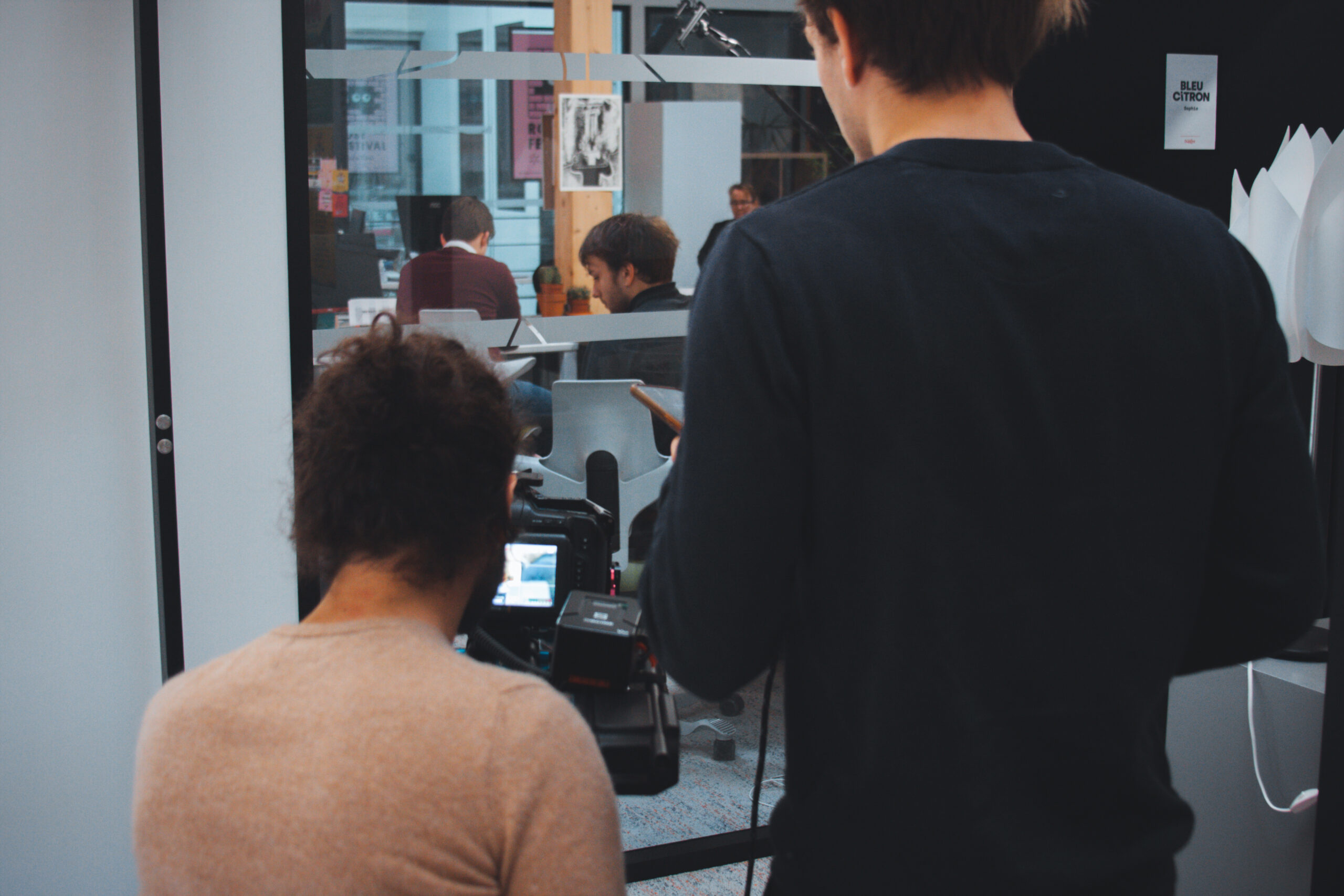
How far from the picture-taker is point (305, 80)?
2.15m

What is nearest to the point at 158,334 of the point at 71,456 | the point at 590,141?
the point at 71,456

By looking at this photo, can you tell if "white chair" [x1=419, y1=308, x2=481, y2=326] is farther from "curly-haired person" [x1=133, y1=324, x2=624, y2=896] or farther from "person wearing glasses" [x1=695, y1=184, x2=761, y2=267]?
"curly-haired person" [x1=133, y1=324, x2=624, y2=896]

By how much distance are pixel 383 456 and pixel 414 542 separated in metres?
0.08

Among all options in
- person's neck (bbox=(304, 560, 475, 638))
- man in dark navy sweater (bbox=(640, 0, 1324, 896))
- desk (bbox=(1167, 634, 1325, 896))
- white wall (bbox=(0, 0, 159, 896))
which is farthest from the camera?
desk (bbox=(1167, 634, 1325, 896))

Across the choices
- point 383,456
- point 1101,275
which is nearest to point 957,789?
point 1101,275

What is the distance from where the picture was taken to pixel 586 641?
102cm

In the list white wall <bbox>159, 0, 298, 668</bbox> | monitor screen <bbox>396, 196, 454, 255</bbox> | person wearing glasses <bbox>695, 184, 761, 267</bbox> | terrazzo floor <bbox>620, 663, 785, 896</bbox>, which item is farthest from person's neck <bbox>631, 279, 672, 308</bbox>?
terrazzo floor <bbox>620, 663, 785, 896</bbox>

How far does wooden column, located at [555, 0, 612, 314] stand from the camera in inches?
94.1

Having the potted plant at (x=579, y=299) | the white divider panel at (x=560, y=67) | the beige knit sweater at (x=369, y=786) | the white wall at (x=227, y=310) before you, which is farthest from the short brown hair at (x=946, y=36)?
the potted plant at (x=579, y=299)

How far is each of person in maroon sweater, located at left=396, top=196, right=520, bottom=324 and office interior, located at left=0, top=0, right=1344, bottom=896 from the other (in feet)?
0.14

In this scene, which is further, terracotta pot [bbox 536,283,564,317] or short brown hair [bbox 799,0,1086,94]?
terracotta pot [bbox 536,283,564,317]

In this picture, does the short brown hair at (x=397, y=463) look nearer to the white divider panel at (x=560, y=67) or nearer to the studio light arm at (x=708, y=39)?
the white divider panel at (x=560, y=67)

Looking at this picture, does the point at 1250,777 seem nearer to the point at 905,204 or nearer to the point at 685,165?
the point at 685,165

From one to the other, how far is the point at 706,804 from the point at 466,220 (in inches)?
60.1
